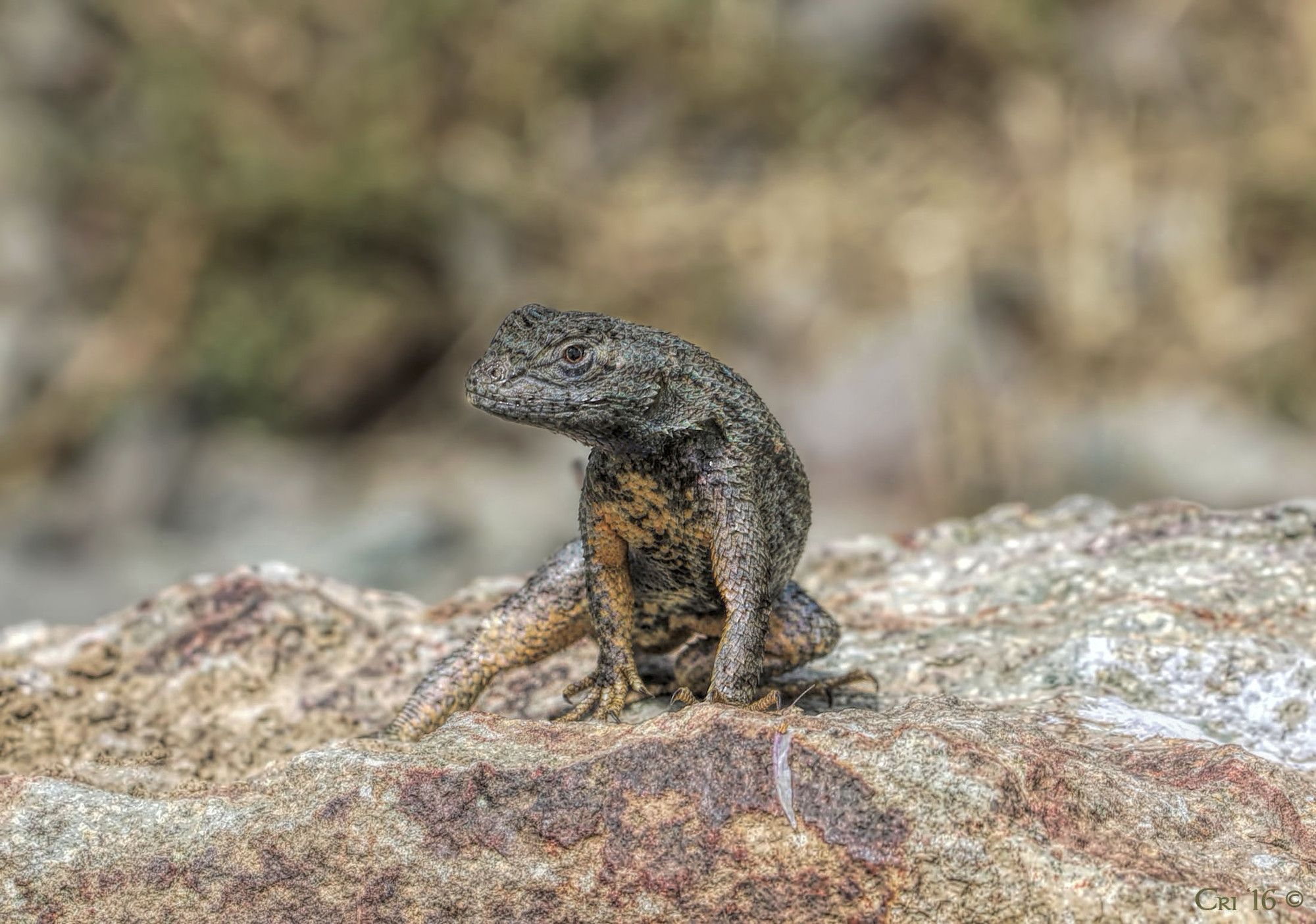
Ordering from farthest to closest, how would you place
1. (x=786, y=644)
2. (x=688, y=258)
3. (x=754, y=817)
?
(x=688, y=258)
(x=786, y=644)
(x=754, y=817)

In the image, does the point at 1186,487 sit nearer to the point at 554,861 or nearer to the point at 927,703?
the point at 927,703

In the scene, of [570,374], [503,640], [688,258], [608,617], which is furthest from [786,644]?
[688,258]

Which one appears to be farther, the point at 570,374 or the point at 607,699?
the point at 607,699

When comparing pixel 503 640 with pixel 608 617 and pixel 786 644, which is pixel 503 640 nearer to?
pixel 608 617

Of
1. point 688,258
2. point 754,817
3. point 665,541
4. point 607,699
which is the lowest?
point 754,817

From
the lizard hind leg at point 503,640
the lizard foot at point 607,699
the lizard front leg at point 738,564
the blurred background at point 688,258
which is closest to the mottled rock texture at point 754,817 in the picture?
the lizard front leg at point 738,564

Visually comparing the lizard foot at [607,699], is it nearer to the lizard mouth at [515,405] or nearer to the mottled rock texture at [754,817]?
the mottled rock texture at [754,817]

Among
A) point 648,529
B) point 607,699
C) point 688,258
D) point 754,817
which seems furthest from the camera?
point 688,258
